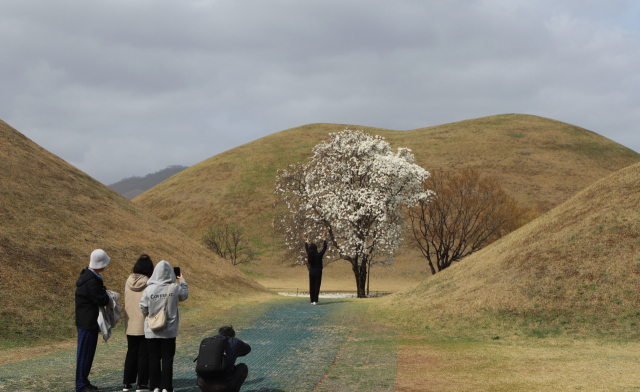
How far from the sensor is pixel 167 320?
787 centimetres

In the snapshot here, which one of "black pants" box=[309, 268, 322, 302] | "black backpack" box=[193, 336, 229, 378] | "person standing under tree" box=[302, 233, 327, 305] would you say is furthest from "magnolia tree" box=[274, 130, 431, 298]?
"black backpack" box=[193, 336, 229, 378]

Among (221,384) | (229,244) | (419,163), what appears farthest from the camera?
(419,163)

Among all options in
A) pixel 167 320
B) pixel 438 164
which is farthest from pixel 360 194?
pixel 438 164

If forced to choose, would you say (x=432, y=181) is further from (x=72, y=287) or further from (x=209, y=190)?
(x=209, y=190)

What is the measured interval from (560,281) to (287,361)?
1170 centimetres

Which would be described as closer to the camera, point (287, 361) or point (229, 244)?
point (287, 361)

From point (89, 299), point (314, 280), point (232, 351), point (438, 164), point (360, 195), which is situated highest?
point (438, 164)

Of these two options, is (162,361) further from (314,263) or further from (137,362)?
(314,263)

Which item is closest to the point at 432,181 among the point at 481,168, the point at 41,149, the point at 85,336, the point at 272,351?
the point at 41,149

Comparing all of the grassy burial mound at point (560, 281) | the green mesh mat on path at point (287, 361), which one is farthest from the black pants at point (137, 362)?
the grassy burial mound at point (560, 281)

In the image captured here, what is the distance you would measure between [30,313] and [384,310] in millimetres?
13282

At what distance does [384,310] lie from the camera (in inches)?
801

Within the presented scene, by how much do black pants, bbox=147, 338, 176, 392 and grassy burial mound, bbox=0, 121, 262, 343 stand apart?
29.0ft

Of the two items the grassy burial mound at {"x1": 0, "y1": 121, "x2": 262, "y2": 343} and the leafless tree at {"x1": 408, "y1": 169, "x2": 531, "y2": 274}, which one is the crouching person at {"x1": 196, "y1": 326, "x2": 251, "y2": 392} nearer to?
the grassy burial mound at {"x1": 0, "y1": 121, "x2": 262, "y2": 343}
